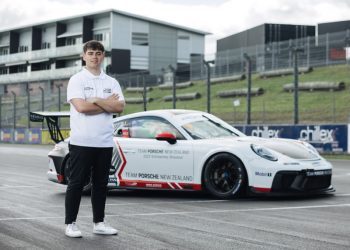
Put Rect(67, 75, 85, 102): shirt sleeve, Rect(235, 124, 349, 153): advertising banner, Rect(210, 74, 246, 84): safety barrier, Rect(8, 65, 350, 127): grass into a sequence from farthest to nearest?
Rect(210, 74, 246, 84): safety barrier < Rect(8, 65, 350, 127): grass < Rect(235, 124, 349, 153): advertising banner < Rect(67, 75, 85, 102): shirt sleeve

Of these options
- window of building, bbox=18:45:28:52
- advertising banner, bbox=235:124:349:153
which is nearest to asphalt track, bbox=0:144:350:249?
advertising banner, bbox=235:124:349:153

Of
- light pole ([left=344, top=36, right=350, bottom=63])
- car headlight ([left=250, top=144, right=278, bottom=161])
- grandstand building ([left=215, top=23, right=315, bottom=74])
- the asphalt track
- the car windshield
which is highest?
grandstand building ([left=215, top=23, right=315, bottom=74])

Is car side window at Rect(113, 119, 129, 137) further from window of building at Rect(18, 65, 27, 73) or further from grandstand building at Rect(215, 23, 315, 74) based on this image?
window of building at Rect(18, 65, 27, 73)

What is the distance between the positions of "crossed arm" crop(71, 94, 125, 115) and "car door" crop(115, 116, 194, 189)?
3241mm

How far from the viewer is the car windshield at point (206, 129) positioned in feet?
30.9

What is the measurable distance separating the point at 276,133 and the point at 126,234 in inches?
657

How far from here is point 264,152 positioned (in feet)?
29.0

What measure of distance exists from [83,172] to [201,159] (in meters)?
3.31

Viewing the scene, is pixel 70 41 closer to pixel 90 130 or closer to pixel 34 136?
pixel 34 136

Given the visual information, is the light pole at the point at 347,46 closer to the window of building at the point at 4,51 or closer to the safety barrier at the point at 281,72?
the safety barrier at the point at 281,72

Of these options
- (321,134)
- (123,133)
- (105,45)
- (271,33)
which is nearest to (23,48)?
(105,45)

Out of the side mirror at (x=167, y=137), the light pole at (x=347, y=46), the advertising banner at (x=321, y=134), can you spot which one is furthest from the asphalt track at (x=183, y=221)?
the light pole at (x=347, y=46)

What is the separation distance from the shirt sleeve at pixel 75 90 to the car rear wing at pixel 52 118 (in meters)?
3.54

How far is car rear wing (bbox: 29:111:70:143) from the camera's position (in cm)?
961
